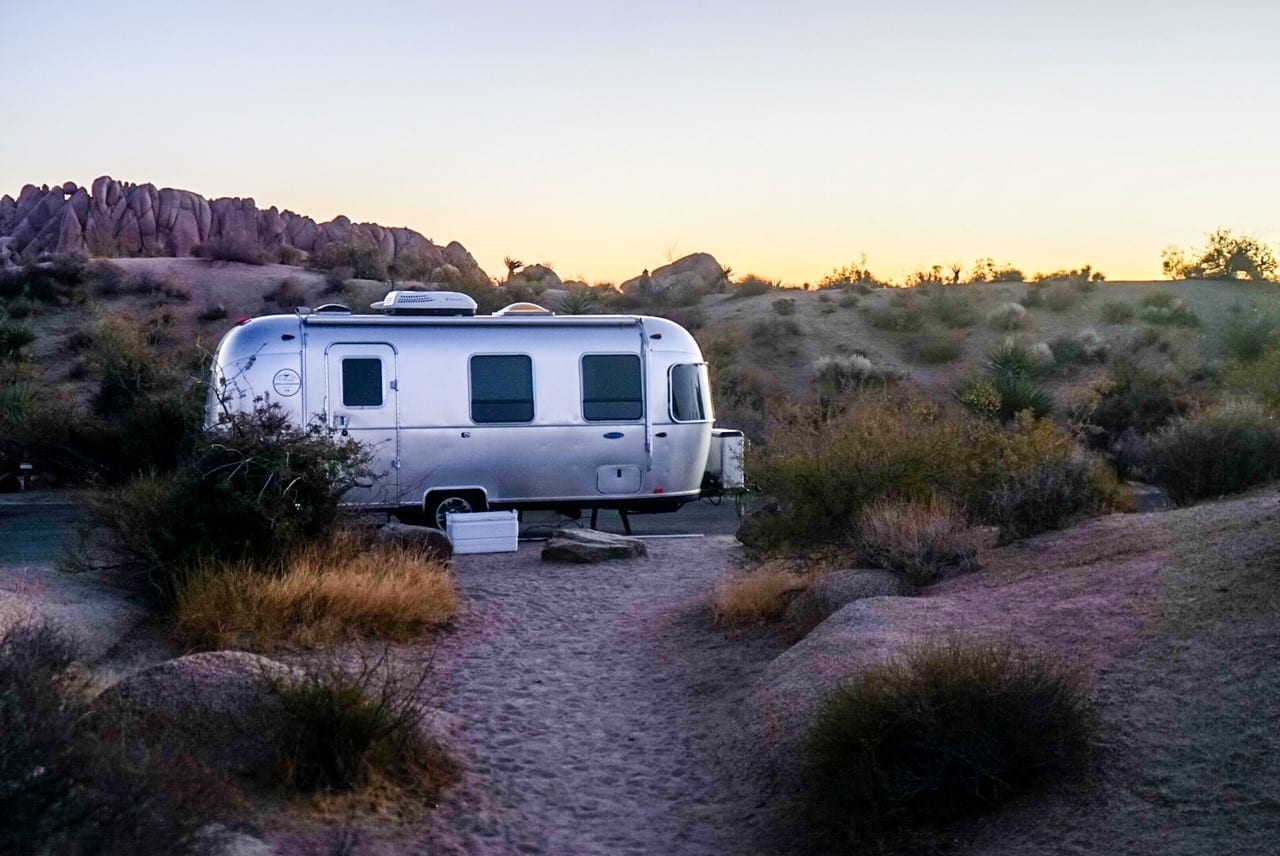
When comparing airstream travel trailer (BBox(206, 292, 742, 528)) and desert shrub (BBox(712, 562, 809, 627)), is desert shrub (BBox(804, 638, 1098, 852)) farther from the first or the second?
airstream travel trailer (BBox(206, 292, 742, 528))

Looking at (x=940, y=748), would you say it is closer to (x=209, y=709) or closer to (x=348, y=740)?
(x=348, y=740)

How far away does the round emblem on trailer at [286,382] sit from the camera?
51.8ft

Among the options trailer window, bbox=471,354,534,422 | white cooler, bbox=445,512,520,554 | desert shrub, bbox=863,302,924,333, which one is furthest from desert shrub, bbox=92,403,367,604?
desert shrub, bbox=863,302,924,333

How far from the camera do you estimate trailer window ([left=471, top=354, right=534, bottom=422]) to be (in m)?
16.4

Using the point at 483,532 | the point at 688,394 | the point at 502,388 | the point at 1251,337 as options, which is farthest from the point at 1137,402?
the point at 483,532

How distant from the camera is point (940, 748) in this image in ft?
20.5

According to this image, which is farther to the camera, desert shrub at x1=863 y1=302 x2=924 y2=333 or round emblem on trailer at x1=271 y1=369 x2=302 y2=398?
desert shrub at x1=863 y1=302 x2=924 y2=333

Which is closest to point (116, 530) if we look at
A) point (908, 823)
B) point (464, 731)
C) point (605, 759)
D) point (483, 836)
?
point (464, 731)

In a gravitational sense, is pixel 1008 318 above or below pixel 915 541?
above

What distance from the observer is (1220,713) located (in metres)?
6.32

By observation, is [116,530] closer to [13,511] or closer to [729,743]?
[729,743]

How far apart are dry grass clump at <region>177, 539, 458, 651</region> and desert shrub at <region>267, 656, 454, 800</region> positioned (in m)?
2.75

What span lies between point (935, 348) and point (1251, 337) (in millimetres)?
10076

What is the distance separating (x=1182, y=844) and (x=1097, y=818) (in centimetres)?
49
